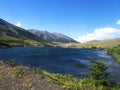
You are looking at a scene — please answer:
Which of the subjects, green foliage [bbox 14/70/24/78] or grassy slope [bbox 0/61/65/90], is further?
green foliage [bbox 14/70/24/78]

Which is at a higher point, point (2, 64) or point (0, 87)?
point (2, 64)

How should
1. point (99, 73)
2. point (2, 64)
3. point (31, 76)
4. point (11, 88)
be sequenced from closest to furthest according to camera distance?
point (11, 88) → point (31, 76) → point (2, 64) → point (99, 73)

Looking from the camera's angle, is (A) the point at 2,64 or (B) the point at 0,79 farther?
(A) the point at 2,64

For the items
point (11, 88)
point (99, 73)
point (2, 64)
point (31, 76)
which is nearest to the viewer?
point (11, 88)

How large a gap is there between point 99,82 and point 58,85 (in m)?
6.85

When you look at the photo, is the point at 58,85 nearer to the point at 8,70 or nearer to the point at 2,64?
the point at 8,70

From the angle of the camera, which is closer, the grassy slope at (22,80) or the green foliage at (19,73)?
the grassy slope at (22,80)

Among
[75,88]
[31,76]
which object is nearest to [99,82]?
[75,88]

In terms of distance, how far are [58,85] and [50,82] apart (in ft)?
2.80

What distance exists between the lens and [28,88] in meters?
21.1

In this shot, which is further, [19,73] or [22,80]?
[19,73]

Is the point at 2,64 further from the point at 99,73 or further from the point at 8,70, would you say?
the point at 99,73

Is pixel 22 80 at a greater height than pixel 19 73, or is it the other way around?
pixel 19 73

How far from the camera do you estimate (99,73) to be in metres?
28.4
